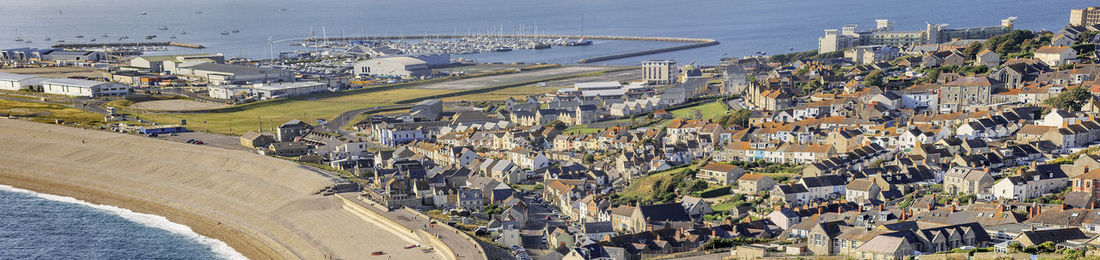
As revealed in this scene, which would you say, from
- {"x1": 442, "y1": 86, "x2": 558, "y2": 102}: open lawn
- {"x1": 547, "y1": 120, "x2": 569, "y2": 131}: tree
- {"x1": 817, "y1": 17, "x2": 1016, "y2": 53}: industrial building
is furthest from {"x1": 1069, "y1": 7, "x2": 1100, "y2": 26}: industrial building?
{"x1": 442, "y1": 86, "x2": 558, "y2": 102}: open lawn

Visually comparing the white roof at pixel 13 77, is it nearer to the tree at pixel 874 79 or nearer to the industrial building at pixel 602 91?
the industrial building at pixel 602 91

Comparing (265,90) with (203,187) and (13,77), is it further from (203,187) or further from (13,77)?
(203,187)

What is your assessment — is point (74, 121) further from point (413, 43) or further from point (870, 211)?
point (413, 43)

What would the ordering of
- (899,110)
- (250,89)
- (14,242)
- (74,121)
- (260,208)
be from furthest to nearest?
(250,89) < (74,121) < (899,110) < (260,208) < (14,242)

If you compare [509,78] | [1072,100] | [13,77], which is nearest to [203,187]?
[1072,100]

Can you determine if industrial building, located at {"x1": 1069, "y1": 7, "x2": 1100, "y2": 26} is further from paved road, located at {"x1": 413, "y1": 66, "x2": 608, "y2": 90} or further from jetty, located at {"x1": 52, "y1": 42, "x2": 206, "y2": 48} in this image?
jetty, located at {"x1": 52, "y1": 42, "x2": 206, "y2": 48}

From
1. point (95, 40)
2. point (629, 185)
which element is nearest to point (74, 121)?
point (629, 185)
